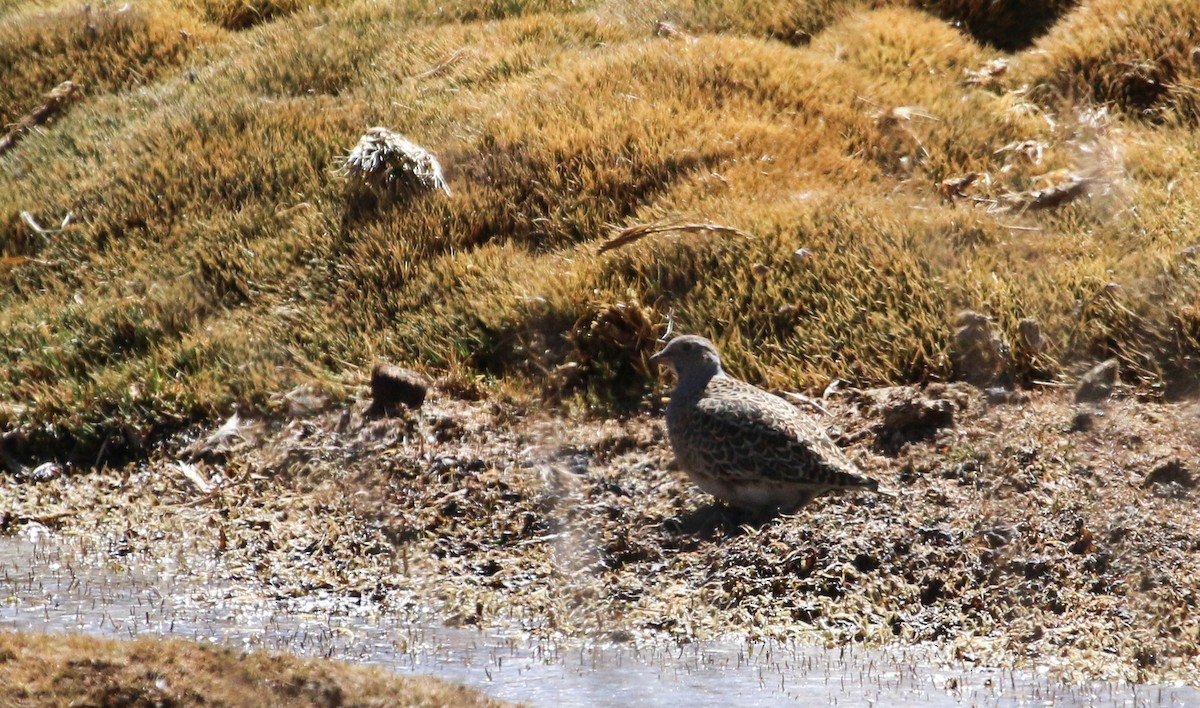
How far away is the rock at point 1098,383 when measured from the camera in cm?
720

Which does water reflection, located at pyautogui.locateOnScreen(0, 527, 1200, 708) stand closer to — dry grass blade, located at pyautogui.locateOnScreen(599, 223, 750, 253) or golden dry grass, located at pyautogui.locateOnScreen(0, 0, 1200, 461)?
golden dry grass, located at pyautogui.locateOnScreen(0, 0, 1200, 461)

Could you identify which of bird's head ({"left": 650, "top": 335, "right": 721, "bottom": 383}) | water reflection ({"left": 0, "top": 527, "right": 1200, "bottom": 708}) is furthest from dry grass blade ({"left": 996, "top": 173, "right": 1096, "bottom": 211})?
water reflection ({"left": 0, "top": 527, "right": 1200, "bottom": 708})

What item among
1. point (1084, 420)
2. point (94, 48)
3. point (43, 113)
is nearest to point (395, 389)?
point (1084, 420)

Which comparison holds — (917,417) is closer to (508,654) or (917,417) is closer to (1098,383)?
(1098,383)

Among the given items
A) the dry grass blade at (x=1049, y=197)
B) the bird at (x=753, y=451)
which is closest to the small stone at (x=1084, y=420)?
the bird at (x=753, y=451)

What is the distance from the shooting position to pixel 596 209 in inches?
357

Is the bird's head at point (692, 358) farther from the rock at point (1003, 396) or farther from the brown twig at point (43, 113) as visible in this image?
the brown twig at point (43, 113)

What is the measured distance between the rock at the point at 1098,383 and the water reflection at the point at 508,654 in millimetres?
2226

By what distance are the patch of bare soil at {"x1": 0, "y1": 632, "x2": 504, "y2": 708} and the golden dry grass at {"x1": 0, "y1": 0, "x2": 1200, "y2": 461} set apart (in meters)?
3.30

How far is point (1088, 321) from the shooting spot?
299 inches

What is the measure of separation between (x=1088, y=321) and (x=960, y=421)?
1.01 meters

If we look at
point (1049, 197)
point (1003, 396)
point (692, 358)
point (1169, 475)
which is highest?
point (692, 358)

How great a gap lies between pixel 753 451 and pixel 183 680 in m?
2.76

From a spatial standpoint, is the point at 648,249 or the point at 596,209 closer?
the point at 648,249
